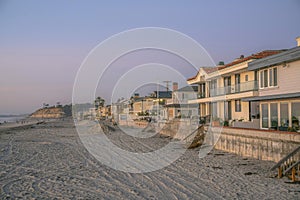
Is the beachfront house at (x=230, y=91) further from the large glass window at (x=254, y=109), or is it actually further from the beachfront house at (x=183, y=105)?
the beachfront house at (x=183, y=105)

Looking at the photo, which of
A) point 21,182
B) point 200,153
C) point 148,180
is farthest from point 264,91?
point 21,182

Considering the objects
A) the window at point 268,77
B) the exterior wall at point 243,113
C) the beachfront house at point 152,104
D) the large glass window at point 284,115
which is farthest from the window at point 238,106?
the beachfront house at point 152,104

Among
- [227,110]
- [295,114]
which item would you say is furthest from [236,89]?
[295,114]

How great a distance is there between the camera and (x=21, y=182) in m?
11.8

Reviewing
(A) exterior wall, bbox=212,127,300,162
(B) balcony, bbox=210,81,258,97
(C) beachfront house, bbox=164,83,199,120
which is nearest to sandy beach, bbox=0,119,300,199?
(A) exterior wall, bbox=212,127,300,162

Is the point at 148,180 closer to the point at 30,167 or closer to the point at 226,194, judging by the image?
the point at 226,194

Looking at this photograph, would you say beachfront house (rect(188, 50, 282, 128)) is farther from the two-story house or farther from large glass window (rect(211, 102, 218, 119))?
the two-story house

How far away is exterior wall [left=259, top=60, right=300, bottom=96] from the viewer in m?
18.3

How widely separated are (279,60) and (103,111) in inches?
4724

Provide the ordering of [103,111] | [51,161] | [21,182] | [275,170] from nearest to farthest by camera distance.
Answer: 1. [21,182]
2. [275,170]
3. [51,161]
4. [103,111]

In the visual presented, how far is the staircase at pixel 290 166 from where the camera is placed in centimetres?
1115

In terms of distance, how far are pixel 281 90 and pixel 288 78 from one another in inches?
37.0

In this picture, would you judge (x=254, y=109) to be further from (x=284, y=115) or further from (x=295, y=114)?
(x=295, y=114)

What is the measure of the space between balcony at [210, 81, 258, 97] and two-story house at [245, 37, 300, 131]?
2.07 metres
